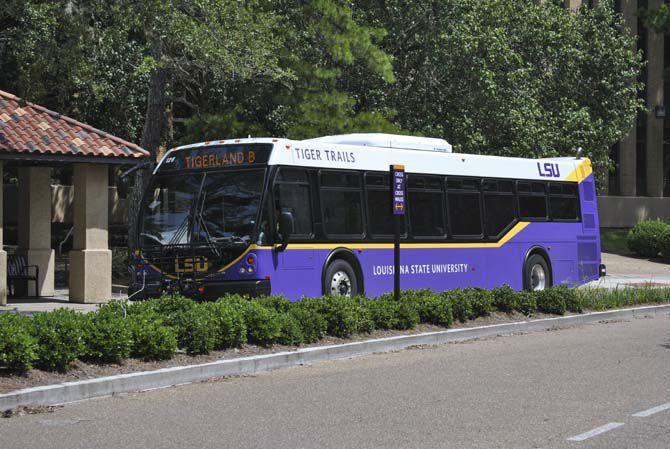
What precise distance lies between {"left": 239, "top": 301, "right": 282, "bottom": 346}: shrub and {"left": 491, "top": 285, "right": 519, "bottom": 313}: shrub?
5.71 meters

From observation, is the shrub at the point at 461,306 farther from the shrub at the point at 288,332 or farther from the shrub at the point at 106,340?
the shrub at the point at 106,340

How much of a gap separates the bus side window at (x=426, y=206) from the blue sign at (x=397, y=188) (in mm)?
3726

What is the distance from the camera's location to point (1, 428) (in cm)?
844

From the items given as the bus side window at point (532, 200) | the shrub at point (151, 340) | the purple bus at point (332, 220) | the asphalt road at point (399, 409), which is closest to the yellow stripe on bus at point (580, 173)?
the bus side window at point (532, 200)

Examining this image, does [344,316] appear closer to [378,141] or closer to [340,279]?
[340,279]

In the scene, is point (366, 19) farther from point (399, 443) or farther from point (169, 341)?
point (399, 443)

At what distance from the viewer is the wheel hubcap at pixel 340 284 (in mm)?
17859

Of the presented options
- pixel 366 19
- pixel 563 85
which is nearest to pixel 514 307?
pixel 366 19

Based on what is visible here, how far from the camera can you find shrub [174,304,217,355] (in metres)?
12.0

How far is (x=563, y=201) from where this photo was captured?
24047 mm

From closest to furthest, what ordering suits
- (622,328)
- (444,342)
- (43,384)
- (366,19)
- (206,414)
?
1. (206,414)
2. (43,384)
3. (444,342)
4. (622,328)
5. (366,19)

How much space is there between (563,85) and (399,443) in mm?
28714

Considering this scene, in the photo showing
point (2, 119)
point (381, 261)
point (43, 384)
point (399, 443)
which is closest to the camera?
point (399, 443)

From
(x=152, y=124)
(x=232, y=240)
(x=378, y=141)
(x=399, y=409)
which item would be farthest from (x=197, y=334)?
(x=152, y=124)
